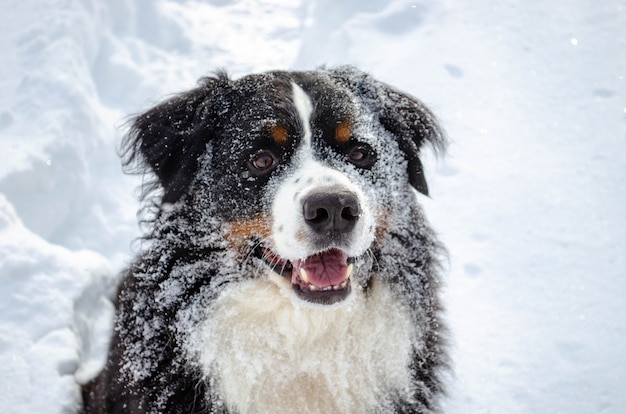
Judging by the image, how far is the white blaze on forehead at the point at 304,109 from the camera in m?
2.94

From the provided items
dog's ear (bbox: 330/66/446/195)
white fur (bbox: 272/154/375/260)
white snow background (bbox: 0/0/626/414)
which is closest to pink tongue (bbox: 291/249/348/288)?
white fur (bbox: 272/154/375/260)

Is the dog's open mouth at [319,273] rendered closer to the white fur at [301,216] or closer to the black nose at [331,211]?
the white fur at [301,216]

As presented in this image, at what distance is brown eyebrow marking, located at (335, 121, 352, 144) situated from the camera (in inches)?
116

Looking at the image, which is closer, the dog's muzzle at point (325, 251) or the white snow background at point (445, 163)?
the dog's muzzle at point (325, 251)

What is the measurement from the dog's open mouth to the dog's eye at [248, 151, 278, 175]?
362 millimetres

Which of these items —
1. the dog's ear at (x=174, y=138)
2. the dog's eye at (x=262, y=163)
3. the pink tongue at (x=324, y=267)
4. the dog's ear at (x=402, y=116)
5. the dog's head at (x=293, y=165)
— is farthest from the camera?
the dog's ear at (x=402, y=116)

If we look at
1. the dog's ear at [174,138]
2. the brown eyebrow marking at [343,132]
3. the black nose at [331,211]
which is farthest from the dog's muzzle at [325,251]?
the dog's ear at [174,138]

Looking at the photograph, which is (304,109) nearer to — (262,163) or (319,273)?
(262,163)

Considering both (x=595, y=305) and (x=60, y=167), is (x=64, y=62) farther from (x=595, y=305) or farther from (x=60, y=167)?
(x=595, y=305)

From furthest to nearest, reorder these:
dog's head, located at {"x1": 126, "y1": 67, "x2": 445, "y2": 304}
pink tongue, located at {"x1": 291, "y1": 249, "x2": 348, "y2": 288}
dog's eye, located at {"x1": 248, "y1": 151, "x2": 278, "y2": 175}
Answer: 1. dog's eye, located at {"x1": 248, "y1": 151, "x2": 278, "y2": 175}
2. pink tongue, located at {"x1": 291, "y1": 249, "x2": 348, "y2": 288}
3. dog's head, located at {"x1": 126, "y1": 67, "x2": 445, "y2": 304}

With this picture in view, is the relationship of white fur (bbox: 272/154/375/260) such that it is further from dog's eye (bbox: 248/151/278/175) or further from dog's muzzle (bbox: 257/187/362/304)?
dog's eye (bbox: 248/151/278/175)

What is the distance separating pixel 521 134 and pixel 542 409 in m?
2.68

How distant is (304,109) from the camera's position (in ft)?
9.77

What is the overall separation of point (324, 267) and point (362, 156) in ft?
1.88
